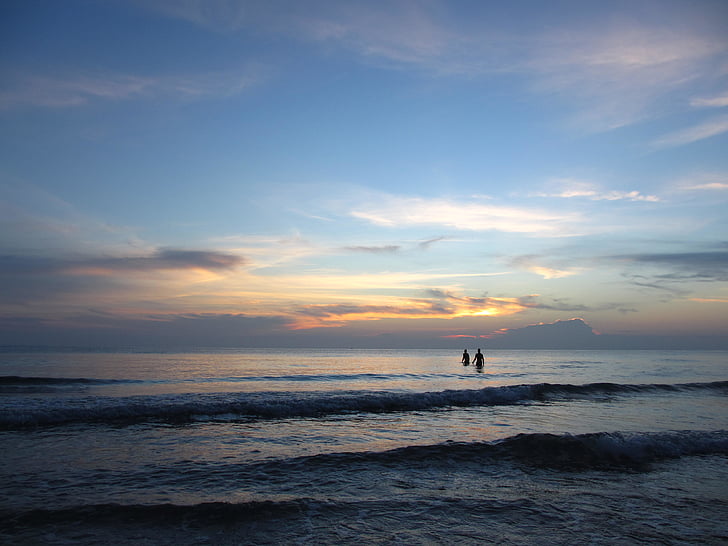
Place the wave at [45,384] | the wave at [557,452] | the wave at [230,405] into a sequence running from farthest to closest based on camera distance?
the wave at [45,384]
the wave at [230,405]
the wave at [557,452]

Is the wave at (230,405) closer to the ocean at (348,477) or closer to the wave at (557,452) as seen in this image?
the ocean at (348,477)

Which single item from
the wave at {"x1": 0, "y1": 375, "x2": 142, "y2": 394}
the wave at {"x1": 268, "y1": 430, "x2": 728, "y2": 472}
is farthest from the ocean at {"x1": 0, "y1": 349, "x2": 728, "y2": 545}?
the wave at {"x1": 0, "y1": 375, "x2": 142, "y2": 394}

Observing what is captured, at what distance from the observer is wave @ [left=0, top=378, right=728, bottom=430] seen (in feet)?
54.1

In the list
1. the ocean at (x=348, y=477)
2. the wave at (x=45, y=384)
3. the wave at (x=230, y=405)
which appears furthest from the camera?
the wave at (x=45, y=384)

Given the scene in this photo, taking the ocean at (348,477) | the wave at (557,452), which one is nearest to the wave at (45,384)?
the ocean at (348,477)

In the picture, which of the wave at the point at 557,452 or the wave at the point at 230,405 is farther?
the wave at the point at 230,405

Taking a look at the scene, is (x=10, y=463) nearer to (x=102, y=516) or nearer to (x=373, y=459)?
(x=102, y=516)

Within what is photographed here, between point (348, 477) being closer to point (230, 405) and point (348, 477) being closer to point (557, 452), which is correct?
point (557, 452)

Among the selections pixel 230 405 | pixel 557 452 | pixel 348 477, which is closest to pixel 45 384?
pixel 230 405

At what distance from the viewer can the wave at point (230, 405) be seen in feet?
54.1

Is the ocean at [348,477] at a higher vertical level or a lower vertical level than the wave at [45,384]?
higher

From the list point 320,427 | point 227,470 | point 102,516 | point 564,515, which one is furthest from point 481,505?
point 320,427

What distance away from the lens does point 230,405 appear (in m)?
19.8

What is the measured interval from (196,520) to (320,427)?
903cm
